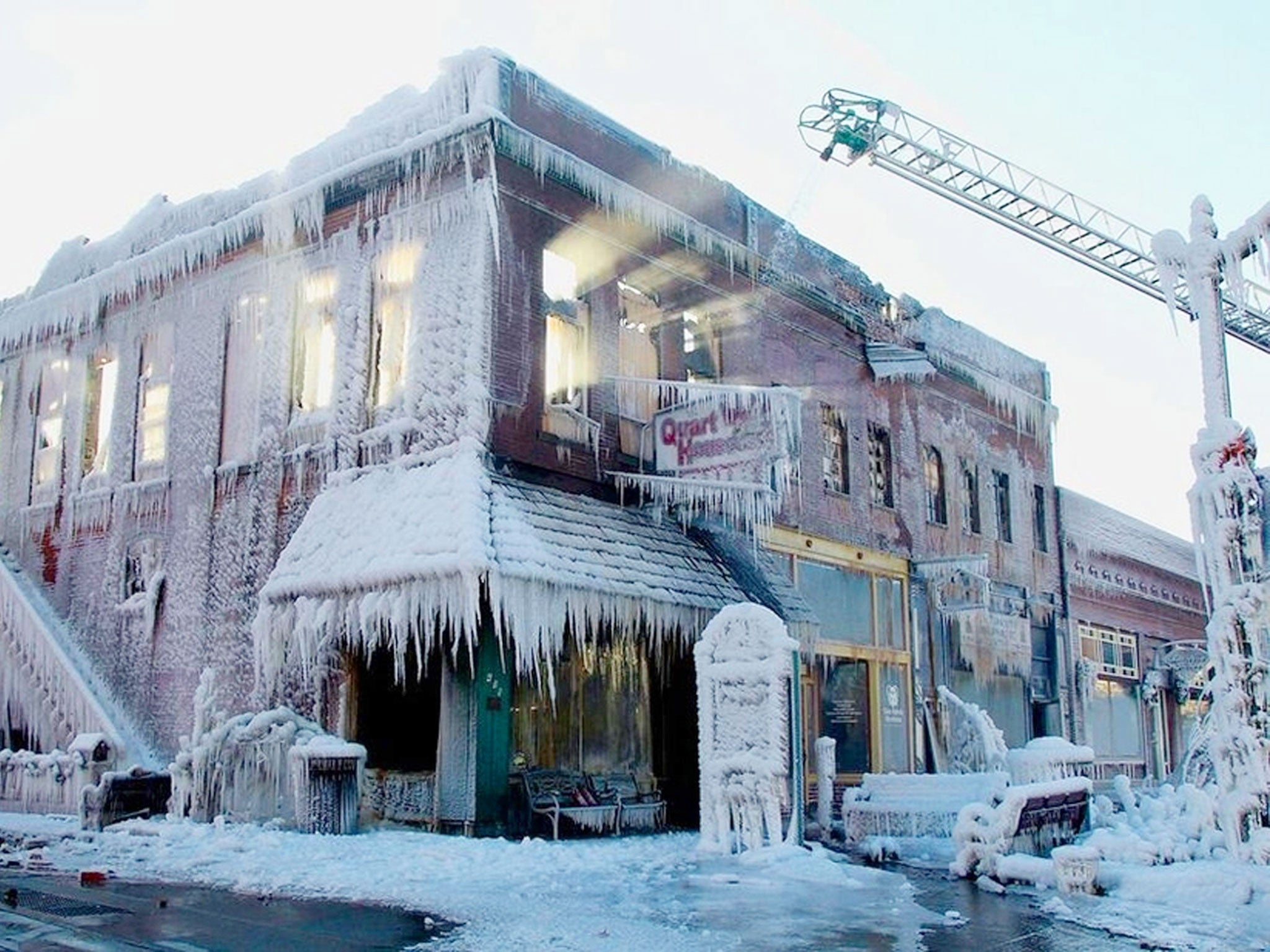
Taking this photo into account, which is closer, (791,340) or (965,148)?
(791,340)

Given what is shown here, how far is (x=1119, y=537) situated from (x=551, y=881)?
24.3 meters

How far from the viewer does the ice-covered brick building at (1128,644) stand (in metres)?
28.8

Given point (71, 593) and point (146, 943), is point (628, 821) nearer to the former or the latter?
point (146, 943)

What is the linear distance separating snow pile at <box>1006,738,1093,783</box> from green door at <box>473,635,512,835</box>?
7073mm

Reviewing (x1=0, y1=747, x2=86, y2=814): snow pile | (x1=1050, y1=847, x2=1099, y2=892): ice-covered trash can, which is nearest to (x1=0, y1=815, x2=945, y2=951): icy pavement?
(x1=0, y1=747, x2=86, y2=814): snow pile

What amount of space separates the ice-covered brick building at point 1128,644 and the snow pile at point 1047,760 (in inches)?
427

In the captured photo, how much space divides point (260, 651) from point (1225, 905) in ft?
35.8

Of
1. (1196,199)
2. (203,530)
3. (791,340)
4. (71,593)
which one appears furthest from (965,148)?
(71,593)

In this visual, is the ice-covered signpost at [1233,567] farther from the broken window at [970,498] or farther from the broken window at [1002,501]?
the broken window at [1002,501]

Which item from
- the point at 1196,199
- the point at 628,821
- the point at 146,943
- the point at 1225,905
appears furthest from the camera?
the point at 628,821

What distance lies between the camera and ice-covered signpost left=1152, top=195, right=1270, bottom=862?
11.1m

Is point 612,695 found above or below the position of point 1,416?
below

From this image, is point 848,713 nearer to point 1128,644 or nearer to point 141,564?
point 141,564

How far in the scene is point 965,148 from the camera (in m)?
27.5
